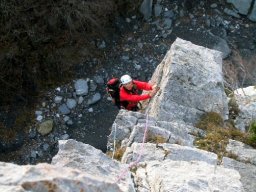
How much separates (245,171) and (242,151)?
0.93 metres

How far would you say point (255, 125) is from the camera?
10773 mm

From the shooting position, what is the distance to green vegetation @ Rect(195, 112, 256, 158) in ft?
34.6

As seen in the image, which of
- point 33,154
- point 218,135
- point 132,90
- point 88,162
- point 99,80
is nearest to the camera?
point 88,162

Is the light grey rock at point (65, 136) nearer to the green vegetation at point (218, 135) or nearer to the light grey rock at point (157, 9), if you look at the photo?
the light grey rock at point (157, 9)

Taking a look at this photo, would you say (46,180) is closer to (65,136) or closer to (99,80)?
(65,136)

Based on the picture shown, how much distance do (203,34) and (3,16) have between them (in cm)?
878

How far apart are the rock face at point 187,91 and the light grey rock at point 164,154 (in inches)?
87.3

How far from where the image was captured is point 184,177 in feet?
26.1

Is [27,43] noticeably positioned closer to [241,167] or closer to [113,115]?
[113,115]

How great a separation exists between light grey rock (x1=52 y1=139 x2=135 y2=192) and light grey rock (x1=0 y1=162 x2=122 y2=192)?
1490 millimetres

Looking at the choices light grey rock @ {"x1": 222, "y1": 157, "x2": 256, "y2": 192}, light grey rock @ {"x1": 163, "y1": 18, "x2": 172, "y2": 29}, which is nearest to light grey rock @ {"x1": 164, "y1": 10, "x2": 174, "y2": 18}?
light grey rock @ {"x1": 163, "y1": 18, "x2": 172, "y2": 29}

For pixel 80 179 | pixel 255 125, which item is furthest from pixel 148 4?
pixel 80 179

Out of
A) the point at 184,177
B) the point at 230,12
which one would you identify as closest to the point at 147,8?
the point at 230,12

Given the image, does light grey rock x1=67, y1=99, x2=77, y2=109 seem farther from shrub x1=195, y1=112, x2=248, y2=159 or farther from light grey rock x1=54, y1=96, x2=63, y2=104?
shrub x1=195, y1=112, x2=248, y2=159
